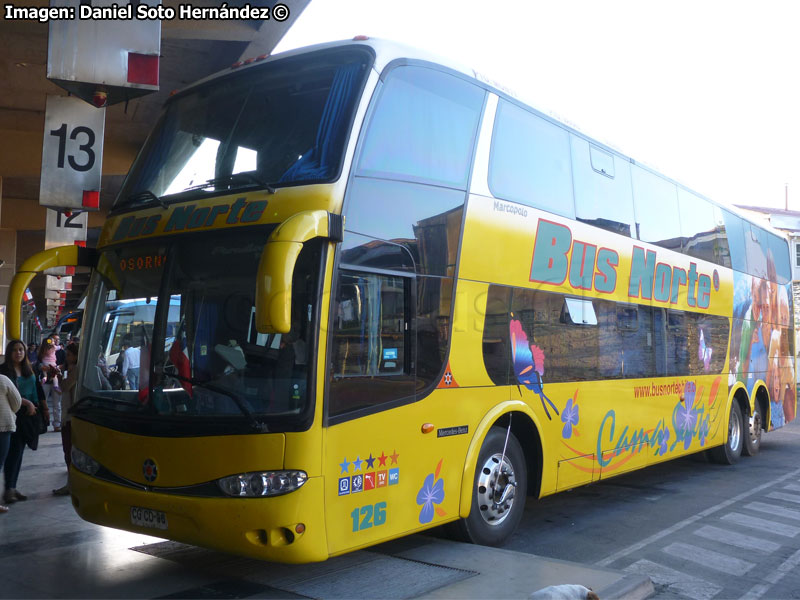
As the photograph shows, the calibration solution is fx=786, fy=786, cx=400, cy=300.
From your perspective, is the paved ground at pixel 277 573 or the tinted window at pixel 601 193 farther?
the tinted window at pixel 601 193

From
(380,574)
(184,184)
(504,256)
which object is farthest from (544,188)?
(380,574)

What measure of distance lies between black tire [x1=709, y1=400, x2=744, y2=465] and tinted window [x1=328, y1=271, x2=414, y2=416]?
27.4 ft

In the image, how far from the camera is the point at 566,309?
789 centimetres

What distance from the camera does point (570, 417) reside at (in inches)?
308

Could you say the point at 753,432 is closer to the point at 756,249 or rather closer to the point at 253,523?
the point at 756,249

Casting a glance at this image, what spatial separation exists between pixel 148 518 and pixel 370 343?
6.29 feet

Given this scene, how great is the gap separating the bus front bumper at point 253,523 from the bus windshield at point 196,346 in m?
0.45

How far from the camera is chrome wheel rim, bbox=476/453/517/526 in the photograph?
6.64 meters

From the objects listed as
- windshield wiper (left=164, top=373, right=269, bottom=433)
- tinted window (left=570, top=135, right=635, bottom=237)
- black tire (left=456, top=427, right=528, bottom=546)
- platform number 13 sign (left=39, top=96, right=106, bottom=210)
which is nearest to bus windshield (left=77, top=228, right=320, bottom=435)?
windshield wiper (left=164, top=373, right=269, bottom=433)

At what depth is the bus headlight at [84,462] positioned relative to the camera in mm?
5781

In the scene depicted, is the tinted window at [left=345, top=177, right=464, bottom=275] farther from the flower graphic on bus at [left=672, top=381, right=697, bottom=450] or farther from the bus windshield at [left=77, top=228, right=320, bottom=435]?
the flower graphic on bus at [left=672, top=381, right=697, bottom=450]

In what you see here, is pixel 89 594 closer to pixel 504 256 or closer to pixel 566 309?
pixel 504 256

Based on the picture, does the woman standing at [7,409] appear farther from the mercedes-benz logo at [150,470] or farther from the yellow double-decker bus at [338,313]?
the mercedes-benz logo at [150,470]

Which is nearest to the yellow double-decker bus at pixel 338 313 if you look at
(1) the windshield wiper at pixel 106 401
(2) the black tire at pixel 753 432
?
(1) the windshield wiper at pixel 106 401
